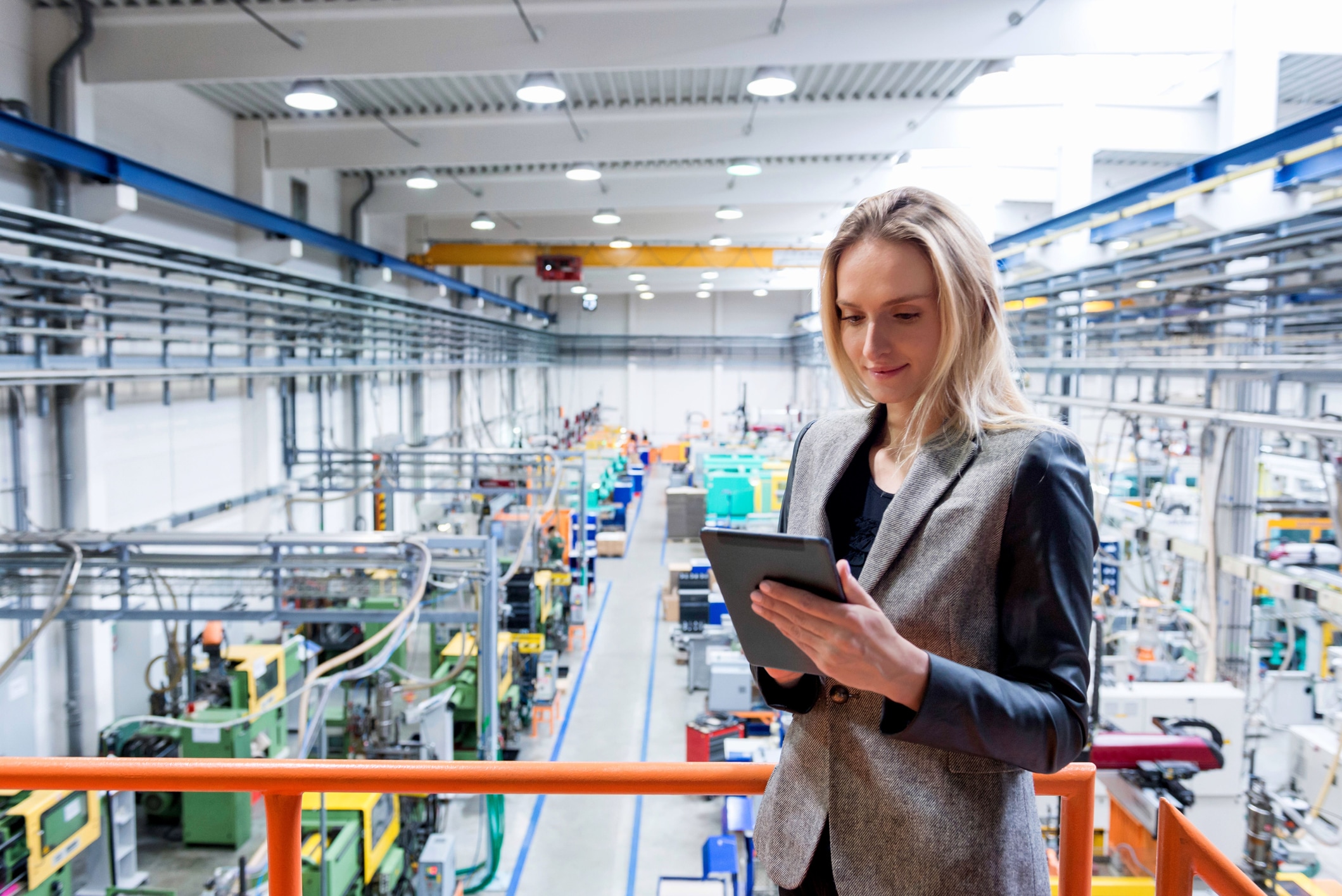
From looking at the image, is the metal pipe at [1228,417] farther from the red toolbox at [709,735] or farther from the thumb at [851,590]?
the red toolbox at [709,735]

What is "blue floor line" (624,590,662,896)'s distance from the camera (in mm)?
6488

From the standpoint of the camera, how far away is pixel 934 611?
2.91ft

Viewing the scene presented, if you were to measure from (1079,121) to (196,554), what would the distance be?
7437 mm

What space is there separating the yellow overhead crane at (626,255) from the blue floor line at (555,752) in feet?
19.0

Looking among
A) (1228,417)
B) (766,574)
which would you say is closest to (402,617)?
(766,574)

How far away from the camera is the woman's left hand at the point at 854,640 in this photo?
785 millimetres

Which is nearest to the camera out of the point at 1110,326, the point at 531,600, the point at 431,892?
the point at 431,892

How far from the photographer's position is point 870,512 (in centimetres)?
104

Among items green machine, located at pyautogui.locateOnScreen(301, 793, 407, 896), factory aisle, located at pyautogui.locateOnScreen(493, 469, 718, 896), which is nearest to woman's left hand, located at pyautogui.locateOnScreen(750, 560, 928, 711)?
green machine, located at pyautogui.locateOnScreen(301, 793, 407, 896)

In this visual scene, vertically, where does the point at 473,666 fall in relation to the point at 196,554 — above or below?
below

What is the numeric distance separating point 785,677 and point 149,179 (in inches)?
261

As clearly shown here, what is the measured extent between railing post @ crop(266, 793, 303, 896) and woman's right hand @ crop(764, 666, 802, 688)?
0.92 m

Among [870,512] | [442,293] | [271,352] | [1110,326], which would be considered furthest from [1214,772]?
[442,293]

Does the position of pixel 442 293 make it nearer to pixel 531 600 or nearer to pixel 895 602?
pixel 531 600
